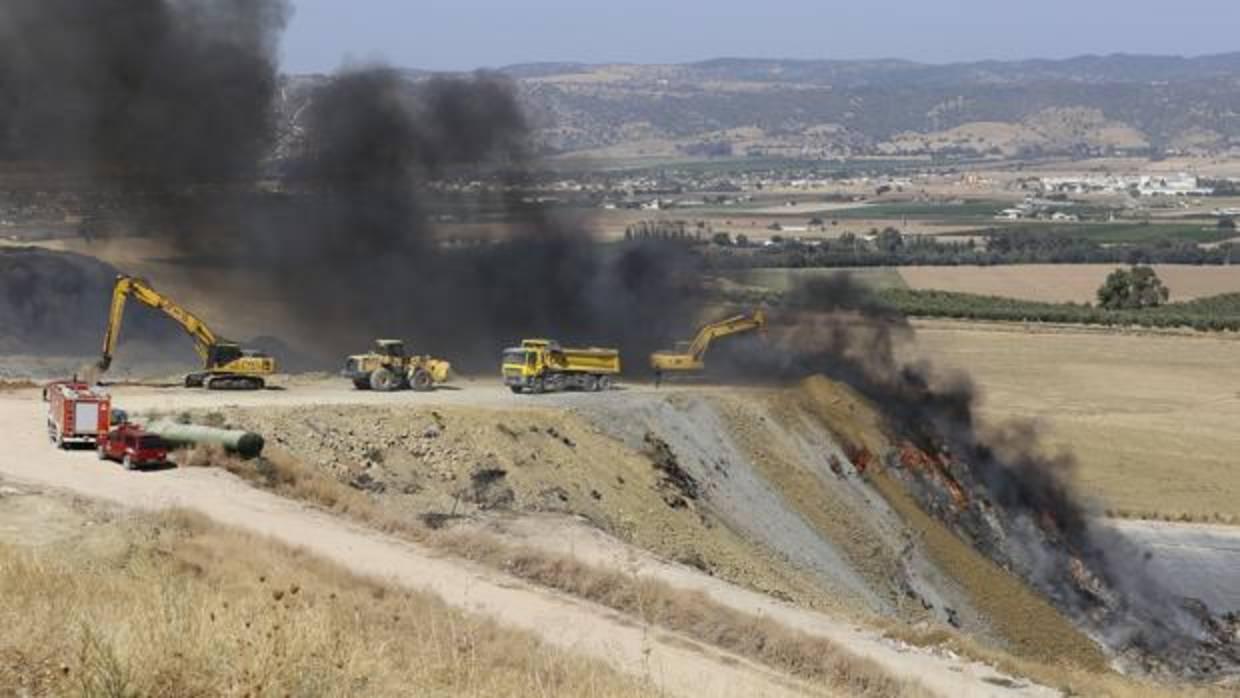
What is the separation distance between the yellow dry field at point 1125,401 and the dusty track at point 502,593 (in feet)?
121

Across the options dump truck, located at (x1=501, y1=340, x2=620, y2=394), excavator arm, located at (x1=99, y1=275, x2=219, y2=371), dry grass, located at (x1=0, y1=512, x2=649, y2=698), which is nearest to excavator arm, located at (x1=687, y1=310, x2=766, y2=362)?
dump truck, located at (x1=501, y1=340, x2=620, y2=394)

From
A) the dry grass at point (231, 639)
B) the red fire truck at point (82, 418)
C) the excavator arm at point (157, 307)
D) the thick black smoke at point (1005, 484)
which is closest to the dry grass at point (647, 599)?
the red fire truck at point (82, 418)

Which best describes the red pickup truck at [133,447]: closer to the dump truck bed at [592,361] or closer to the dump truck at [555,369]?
the dump truck at [555,369]

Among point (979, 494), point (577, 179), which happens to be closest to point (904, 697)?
point (979, 494)

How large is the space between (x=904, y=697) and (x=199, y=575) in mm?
10215

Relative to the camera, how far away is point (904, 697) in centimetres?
2406

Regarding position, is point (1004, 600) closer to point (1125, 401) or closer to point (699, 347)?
point (699, 347)

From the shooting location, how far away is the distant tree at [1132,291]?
13162 centimetres

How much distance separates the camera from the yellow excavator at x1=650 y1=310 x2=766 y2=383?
185 ft

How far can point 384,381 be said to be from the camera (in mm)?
50094

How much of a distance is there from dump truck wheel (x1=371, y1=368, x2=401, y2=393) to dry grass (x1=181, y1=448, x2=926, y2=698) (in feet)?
49.9

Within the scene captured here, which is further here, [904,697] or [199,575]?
[904,697]

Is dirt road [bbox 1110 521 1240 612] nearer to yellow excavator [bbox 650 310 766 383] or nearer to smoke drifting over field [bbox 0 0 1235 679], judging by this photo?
smoke drifting over field [bbox 0 0 1235 679]

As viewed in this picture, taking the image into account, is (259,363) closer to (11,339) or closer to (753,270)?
(11,339)
